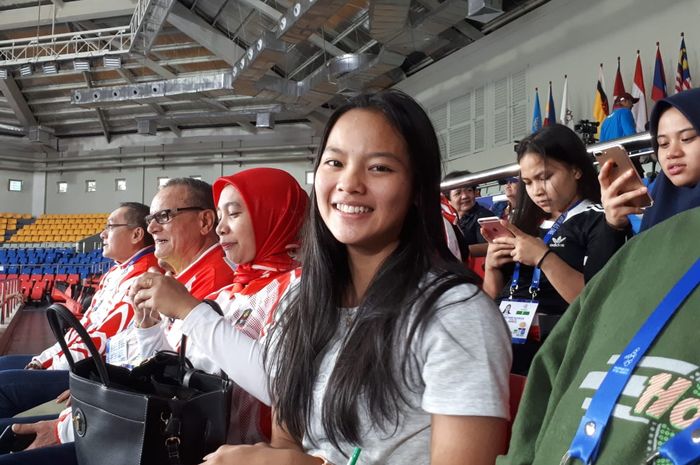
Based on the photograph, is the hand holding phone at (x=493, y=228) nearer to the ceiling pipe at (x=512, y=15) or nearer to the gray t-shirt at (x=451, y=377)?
the gray t-shirt at (x=451, y=377)

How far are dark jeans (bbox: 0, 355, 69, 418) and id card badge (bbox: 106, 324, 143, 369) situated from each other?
18.4 inches

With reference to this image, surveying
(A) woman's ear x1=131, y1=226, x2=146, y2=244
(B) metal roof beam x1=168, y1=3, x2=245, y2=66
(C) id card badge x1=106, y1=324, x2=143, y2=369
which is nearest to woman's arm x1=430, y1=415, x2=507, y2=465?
(C) id card badge x1=106, y1=324, x2=143, y2=369

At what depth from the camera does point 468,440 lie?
955 mm

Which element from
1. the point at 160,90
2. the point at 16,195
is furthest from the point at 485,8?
the point at 16,195

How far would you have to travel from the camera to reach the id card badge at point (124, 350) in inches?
78.6

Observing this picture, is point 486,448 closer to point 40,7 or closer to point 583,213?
point 583,213

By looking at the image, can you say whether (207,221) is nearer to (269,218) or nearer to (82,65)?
(269,218)

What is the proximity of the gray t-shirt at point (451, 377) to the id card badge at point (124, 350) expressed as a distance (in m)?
1.11

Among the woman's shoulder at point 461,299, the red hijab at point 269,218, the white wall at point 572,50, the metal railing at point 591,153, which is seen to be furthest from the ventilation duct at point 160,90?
the woman's shoulder at point 461,299

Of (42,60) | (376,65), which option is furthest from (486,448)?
(42,60)

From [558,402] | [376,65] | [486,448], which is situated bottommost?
[486,448]

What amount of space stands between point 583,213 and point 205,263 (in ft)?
4.35

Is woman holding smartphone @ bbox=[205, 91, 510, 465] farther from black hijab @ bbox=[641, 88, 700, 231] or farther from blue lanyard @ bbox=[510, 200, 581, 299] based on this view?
blue lanyard @ bbox=[510, 200, 581, 299]

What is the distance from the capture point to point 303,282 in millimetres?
1338
